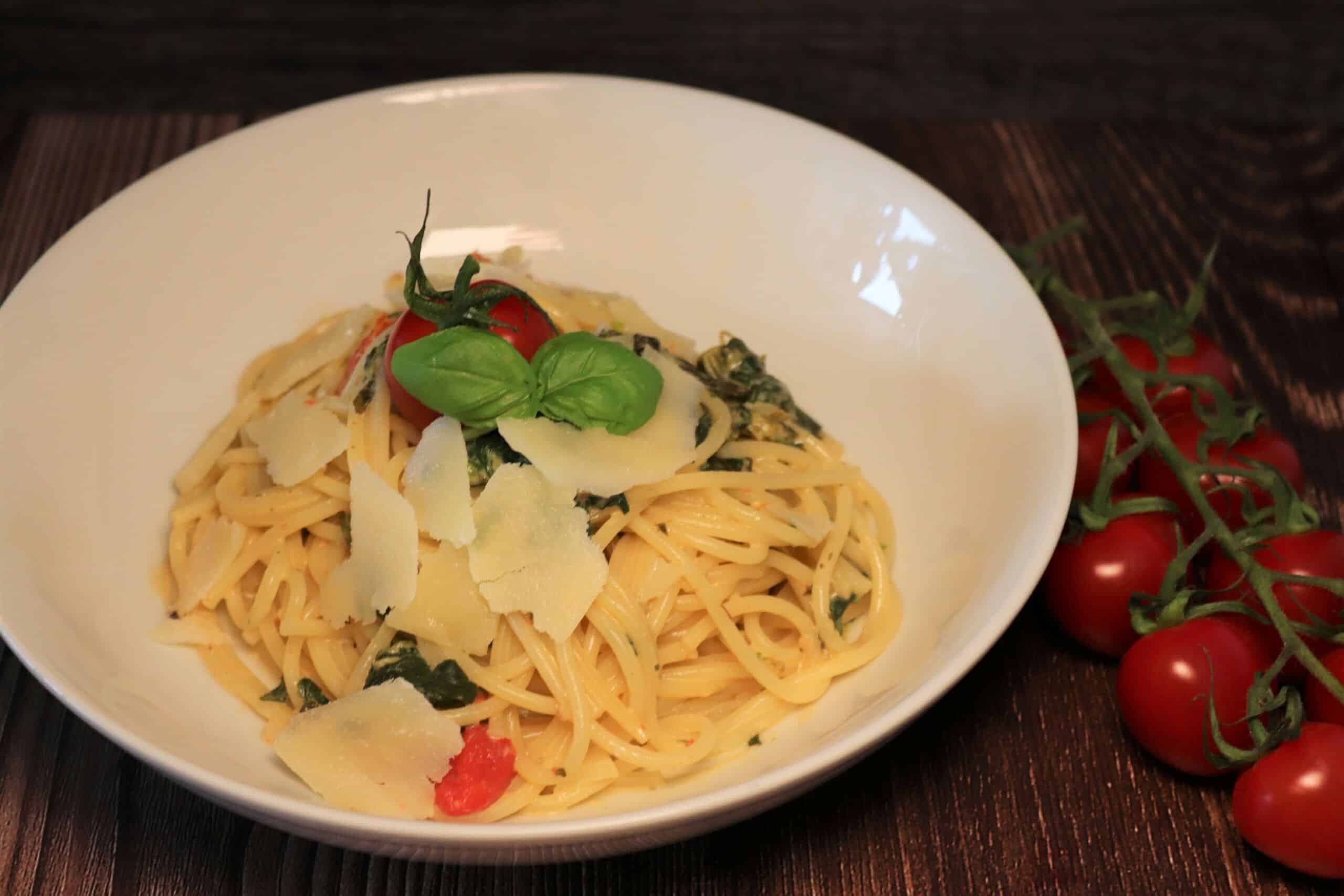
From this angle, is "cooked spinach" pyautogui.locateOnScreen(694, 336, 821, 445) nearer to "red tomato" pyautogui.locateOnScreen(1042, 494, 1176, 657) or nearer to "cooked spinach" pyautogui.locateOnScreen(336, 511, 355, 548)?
"red tomato" pyautogui.locateOnScreen(1042, 494, 1176, 657)

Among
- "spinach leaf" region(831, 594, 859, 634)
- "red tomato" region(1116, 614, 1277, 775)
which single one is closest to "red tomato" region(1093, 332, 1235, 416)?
"red tomato" region(1116, 614, 1277, 775)

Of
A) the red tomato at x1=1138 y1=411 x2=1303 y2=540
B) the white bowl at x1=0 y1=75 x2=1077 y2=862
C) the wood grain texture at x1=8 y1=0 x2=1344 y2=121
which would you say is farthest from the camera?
the wood grain texture at x1=8 y1=0 x2=1344 y2=121

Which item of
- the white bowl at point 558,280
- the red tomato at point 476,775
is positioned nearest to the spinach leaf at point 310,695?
the white bowl at point 558,280

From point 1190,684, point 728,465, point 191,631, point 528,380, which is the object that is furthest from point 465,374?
point 1190,684

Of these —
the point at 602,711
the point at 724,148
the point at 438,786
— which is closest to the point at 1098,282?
the point at 724,148

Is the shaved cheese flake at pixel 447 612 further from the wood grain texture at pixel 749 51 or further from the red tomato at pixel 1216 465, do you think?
the wood grain texture at pixel 749 51

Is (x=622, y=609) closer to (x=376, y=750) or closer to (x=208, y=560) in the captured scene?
(x=376, y=750)
